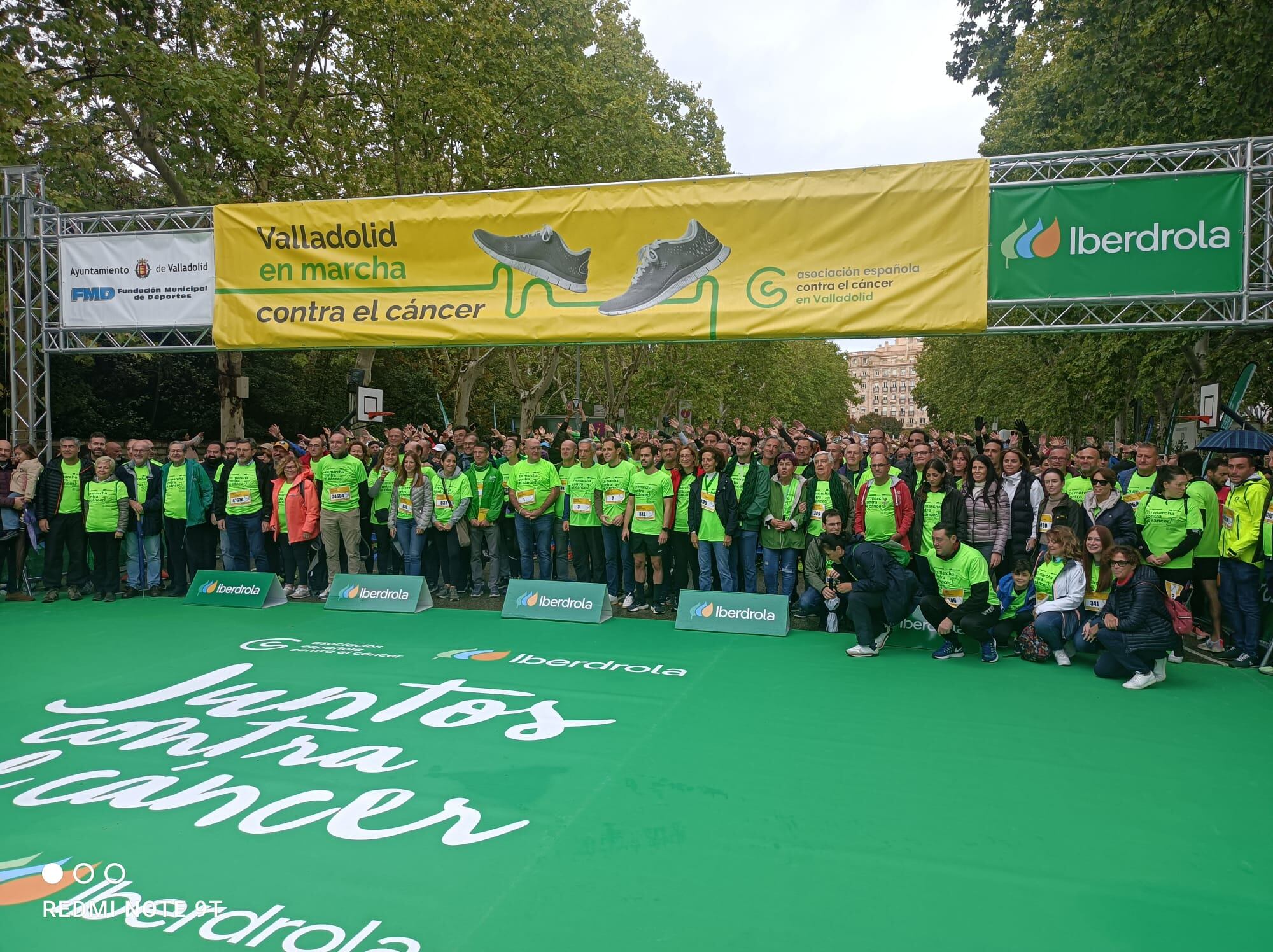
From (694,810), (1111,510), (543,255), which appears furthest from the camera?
(543,255)

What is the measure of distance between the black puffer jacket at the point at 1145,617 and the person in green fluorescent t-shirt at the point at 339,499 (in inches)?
310

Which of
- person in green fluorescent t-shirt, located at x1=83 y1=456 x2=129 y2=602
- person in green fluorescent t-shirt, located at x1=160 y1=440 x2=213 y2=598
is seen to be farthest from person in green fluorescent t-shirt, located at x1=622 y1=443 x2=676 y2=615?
person in green fluorescent t-shirt, located at x1=83 y1=456 x2=129 y2=602

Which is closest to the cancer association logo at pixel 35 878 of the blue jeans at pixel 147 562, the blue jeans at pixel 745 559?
the blue jeans at pixel 745 559

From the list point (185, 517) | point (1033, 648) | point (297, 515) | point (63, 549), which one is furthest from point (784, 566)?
point (63, 549)

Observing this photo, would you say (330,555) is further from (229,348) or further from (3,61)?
(3,61)

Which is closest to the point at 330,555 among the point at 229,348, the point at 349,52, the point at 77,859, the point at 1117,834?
the point at 229,348

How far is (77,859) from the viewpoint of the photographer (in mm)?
3941

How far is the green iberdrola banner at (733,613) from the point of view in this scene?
8.45 meters

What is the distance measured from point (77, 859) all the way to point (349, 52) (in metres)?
17.2

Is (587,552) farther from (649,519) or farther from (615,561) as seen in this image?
(649,519)

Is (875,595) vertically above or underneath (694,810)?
above

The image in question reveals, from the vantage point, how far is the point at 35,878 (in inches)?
149

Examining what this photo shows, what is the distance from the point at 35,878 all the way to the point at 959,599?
668 centimetres

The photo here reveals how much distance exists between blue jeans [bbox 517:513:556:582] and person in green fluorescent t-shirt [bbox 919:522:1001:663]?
4.38 metres
